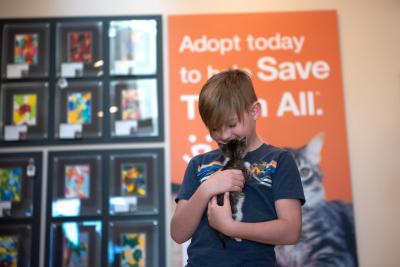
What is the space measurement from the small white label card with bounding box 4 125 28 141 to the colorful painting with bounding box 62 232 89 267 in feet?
2.33

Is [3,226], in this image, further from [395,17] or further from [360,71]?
[395,17]

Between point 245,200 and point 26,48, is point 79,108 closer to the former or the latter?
point 26,48

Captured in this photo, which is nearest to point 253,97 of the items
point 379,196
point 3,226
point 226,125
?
point 226,125

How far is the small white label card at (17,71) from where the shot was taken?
9.79ft

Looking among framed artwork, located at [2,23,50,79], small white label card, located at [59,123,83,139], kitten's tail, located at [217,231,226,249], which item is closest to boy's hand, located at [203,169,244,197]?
kitten's tail, located at [217,231,226,249]

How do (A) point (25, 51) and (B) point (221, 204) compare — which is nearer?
(B) point (221, 204)

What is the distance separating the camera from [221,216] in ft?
3.70

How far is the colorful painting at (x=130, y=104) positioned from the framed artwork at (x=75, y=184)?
0.33 m

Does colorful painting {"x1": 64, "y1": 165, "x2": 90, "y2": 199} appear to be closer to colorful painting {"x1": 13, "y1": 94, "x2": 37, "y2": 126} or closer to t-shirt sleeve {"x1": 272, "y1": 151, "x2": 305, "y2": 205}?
colorful painting {"x1": 13, "y1": 94, "x2": 37, "y2": 126}

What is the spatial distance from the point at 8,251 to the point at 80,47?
1367 mm

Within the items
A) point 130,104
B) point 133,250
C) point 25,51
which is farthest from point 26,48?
point 133,250

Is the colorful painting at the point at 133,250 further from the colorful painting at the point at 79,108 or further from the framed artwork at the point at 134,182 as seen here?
the colorful painting at the point at 79,108

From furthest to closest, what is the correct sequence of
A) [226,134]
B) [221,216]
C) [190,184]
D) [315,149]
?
[315,149]
[190,184]
[226,134]
[221,216]

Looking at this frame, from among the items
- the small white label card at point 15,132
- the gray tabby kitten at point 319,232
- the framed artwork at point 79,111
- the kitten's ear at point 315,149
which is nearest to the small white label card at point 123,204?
the framed artwork at point 79,111
